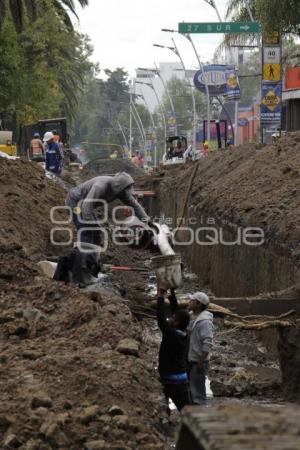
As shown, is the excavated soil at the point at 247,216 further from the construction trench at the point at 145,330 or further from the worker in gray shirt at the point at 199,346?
the worker in gray shirt at the point at 199,346

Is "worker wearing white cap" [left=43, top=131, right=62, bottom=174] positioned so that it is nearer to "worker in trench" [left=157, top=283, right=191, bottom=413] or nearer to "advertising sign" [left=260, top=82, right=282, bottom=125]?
"advertising sign" [left=260, top=82, right=282, bottom=125]

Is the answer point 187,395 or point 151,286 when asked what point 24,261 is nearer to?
point 187,395

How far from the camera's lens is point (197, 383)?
34.5 ft

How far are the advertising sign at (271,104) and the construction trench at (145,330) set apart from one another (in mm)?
4691

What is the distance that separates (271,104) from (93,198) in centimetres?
2133

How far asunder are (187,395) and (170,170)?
3618 cm

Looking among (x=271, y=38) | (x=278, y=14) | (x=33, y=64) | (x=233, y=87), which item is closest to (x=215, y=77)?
(x=233, y=87)

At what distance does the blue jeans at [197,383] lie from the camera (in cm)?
1046

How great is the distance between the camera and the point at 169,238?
13.8m

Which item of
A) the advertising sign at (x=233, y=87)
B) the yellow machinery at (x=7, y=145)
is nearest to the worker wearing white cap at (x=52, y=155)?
the yellow machinery at (x=7, y=145)

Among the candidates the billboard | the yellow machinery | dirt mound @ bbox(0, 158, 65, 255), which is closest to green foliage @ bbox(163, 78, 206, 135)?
the billboard

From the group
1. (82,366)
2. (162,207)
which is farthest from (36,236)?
(162,207)

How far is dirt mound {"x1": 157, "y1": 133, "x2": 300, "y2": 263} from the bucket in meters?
4.30

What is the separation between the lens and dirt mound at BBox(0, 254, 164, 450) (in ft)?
21.2
